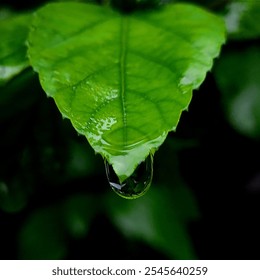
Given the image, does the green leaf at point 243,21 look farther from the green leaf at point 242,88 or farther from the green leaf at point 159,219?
the green leaf at point 159,219

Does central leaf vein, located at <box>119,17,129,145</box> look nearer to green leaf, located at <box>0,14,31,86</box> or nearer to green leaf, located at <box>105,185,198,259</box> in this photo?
green leaf, located at <box>0,14,31,86</box>

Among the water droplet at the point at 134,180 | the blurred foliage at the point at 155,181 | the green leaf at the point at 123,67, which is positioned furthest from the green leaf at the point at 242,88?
the water droplet at the point at 134,180

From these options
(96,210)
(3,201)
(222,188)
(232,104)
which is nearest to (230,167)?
(222,188)

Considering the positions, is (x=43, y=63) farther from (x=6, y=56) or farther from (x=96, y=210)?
(x=96, y=210)

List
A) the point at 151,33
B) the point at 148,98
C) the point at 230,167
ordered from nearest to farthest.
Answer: the point at 148,98, the point at 151,33, the point at 230,167

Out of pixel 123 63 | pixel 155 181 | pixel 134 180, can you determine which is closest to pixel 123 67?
pixel 123 63

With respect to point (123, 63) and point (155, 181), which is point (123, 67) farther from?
point (155, 181)
